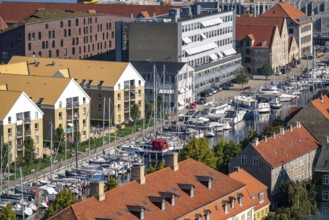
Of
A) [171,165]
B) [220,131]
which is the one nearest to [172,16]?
[220,131]

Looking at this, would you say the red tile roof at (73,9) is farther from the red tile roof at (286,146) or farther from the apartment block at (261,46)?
the red tile roof at (286,146)

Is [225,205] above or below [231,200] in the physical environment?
below

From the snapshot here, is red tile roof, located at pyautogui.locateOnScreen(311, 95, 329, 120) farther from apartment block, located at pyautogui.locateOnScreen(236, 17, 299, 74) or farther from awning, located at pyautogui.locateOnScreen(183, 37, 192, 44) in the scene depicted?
apartment block, located at pyautogui.locateOnScreen(236, 17, 299, 74)

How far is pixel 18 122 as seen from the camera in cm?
5319

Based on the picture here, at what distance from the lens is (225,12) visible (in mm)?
77562

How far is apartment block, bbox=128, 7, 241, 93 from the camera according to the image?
70.8m

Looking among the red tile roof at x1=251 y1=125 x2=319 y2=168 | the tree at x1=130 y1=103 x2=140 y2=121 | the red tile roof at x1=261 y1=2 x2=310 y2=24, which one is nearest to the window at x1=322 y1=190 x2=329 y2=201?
the red tile roof at x1=251 y1=125 x2=319 y2=168

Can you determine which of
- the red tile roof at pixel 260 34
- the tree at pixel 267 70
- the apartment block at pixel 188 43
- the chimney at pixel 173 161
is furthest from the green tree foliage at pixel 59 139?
the red tile roof at pixel 260 34

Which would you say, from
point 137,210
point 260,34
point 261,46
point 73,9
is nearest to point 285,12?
point 260,34

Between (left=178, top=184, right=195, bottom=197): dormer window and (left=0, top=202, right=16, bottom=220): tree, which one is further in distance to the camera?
(left=0, top=202, right=16, bottom=220): tree

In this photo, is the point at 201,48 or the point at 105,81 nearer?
the point at 105,81

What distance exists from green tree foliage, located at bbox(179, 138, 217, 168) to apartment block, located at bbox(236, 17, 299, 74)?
100 feet

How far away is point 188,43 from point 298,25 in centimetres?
1669

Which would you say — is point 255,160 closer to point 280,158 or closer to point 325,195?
point 280,158
